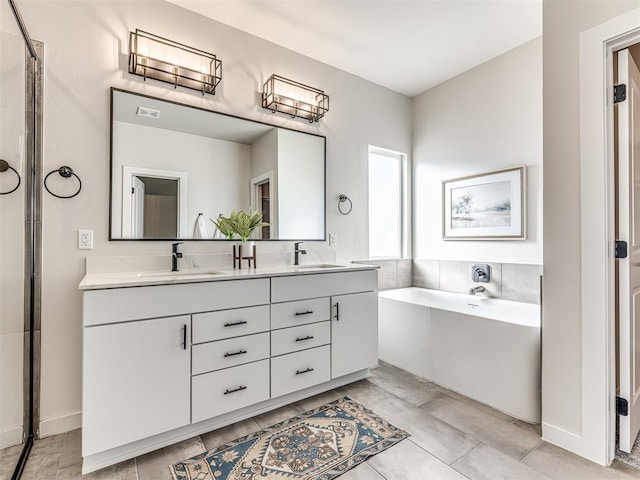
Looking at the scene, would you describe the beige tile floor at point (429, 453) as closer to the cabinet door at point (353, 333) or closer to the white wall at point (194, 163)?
the cabinet door at point (353, 333)

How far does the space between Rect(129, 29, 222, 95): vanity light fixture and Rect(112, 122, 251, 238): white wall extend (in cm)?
34

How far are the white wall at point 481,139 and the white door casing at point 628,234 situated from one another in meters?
0.97

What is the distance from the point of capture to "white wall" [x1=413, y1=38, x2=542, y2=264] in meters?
2.71

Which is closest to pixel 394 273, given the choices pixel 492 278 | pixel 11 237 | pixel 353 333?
pixel 492 278

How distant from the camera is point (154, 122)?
7.25ft

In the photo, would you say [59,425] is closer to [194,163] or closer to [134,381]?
[134,381]

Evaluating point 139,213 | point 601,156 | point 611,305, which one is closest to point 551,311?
point 611,305

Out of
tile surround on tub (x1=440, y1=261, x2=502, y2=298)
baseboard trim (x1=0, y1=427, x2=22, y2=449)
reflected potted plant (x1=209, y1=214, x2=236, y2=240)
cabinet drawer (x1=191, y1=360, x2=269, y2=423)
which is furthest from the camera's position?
tile surround on tub (x1=440, y1=261, x2=502, y2=298)

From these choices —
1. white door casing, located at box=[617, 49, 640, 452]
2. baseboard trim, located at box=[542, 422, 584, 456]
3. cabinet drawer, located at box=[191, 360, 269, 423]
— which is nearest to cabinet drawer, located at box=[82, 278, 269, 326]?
cabinet drawer, located at box=[191, 360, 269, 423]

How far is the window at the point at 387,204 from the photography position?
3.54 metres

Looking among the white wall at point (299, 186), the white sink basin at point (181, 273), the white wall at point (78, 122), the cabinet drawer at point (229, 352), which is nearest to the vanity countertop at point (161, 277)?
the white sink basin at point (181, 273)

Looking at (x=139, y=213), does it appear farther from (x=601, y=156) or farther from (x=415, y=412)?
(x=601, y=156)

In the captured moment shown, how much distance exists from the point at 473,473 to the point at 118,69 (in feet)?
9.74

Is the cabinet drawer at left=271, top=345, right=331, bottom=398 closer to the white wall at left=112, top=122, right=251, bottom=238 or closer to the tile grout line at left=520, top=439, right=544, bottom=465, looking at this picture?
the white wall at left=112, top=122, right=251, bottom=238
